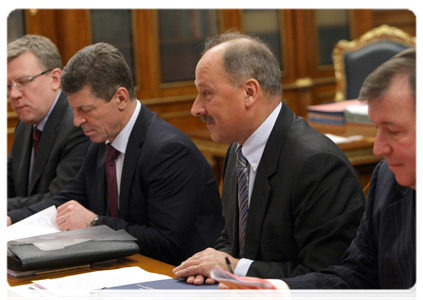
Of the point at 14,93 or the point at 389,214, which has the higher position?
the point at 14,93

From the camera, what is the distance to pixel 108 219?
7.68ft

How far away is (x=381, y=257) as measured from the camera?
4.96ft

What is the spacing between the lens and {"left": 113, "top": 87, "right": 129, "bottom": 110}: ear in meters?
2.49

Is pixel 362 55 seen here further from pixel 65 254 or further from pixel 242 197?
pixel 65 254

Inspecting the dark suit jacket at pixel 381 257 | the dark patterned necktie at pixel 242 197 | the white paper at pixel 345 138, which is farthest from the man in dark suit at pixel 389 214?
the white paper at pixel 345 138

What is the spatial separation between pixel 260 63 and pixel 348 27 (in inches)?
206

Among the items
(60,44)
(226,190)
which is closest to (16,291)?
(226,190)

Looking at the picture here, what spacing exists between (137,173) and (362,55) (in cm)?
345

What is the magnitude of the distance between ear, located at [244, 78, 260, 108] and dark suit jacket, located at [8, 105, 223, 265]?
54cm

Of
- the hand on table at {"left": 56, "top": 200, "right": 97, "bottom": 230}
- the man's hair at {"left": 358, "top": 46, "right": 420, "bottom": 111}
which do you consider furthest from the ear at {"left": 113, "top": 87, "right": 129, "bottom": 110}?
the man's hair at {"left": 358, "top": 46, "right": 420, "bottom": 111}

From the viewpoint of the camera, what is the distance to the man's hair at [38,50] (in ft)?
10.2

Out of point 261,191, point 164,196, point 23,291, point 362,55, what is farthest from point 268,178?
point 362,55

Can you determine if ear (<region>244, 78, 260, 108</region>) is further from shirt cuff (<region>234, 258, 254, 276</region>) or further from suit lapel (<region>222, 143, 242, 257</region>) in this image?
shirt cuff (<region>234, 258, 254, 276</region>)

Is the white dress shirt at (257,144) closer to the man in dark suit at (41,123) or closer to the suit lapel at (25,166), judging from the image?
the man in dark suit at (41,123)
